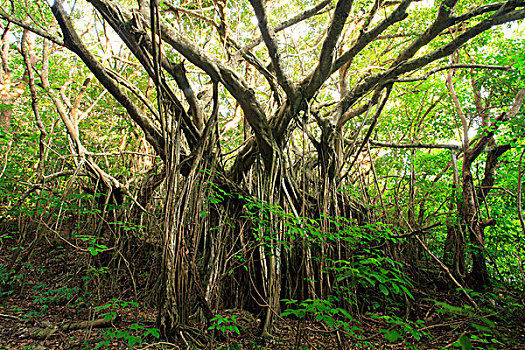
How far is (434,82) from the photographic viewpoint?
4.34 meters

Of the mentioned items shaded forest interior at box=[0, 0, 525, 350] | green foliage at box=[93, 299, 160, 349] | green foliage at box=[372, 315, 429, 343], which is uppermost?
shaded forest interior at box=[0, 0, 525, 350]

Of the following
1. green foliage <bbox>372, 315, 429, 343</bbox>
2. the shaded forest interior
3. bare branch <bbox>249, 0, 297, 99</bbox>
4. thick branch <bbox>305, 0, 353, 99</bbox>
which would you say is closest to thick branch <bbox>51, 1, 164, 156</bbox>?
the shaded forest interior

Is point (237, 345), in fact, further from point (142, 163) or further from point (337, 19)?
point (142, 163)

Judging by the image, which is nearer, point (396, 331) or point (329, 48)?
point (396, 331)

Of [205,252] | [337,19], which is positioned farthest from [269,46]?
[205,252]

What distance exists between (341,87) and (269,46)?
2.24 metres

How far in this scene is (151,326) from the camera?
88.5 inches

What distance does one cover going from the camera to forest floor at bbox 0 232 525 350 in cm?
182

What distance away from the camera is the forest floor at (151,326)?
1.82 meters

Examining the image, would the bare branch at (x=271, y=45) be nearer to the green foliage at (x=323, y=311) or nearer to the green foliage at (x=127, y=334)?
the green foliage at (x=323, y=311)

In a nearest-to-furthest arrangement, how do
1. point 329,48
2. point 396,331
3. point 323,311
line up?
point 396,331 → point 323,311 → point 329,48

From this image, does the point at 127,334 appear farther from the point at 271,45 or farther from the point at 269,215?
the point at 271,45

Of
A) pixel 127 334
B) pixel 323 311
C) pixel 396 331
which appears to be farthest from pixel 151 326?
pixel 396 331

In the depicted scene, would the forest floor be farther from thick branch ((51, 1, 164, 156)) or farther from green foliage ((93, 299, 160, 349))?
thick branch ((51, 1, 164, 156))
